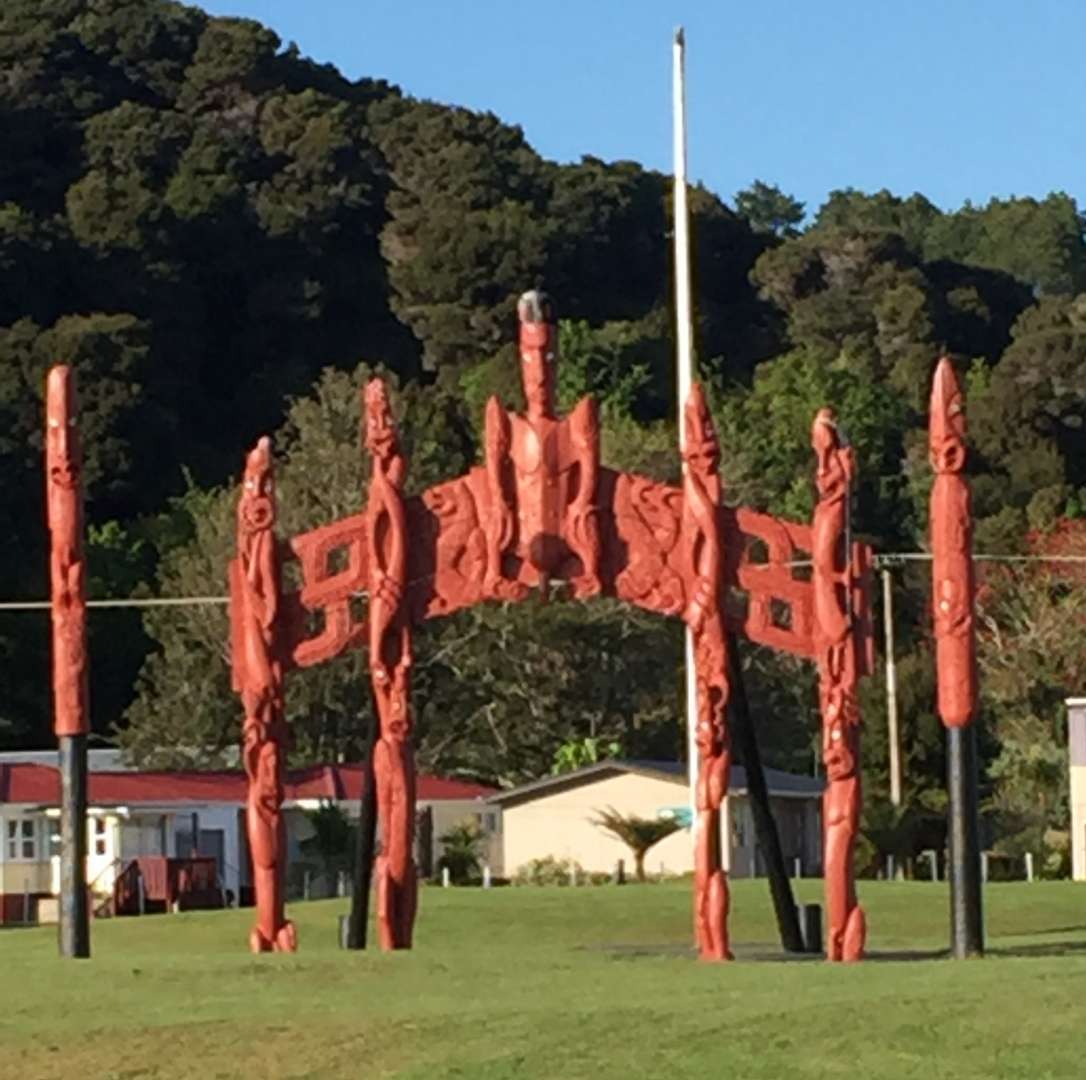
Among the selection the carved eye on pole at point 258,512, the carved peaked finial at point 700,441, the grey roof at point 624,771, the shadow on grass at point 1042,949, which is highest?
the carved peaked finial at point 700,441

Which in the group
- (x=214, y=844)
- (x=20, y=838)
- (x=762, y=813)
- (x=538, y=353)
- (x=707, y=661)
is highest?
(x=538, y=353)

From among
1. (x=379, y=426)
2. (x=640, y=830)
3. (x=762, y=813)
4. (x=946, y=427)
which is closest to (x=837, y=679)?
(x=946, y=427)

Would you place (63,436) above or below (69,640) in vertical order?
above

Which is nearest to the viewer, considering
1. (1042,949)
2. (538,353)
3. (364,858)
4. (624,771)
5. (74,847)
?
(74,847)

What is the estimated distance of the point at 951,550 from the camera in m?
27.7

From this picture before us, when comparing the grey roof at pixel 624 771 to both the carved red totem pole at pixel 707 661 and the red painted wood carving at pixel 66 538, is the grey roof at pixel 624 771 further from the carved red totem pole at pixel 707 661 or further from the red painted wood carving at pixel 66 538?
the carved red totem pole at pixel 707 661

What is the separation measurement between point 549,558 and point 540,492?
1.85 ft

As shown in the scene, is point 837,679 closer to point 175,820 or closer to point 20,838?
point 20,838

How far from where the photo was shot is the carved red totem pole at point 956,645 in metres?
27.1

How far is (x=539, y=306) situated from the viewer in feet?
93.5

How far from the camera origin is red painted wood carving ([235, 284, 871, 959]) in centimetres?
2786

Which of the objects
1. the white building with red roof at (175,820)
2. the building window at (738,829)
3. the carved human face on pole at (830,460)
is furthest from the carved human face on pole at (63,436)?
the building window at (738,829)

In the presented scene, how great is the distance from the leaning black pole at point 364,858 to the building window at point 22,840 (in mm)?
30046

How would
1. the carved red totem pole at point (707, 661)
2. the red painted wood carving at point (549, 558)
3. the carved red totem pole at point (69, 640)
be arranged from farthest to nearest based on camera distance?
the carved red totem pole at point (69, 640) < the red painted wood carving at point (549, 558) < the carved red totem pole at point (707, 661)
